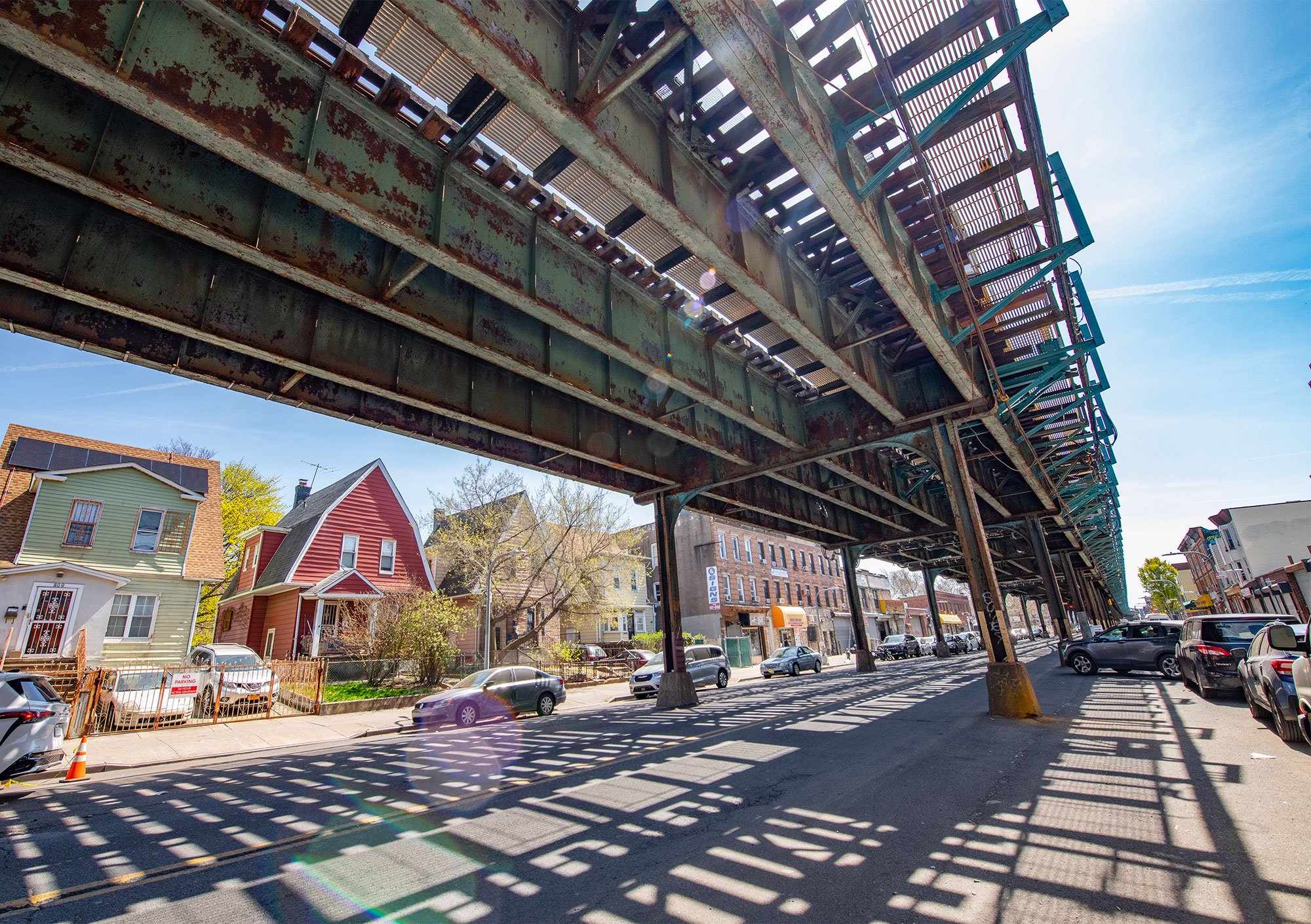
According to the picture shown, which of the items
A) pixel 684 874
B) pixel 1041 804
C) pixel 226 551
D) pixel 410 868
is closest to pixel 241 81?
pixel 410 868

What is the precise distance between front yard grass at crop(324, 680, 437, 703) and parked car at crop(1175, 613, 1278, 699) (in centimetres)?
2105

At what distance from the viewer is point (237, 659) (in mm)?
18375

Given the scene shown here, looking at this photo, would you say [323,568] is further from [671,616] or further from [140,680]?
[671,616]

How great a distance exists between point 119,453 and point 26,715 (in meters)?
19.7

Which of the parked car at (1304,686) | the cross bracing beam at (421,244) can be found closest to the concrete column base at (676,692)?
the cross bracing beam at (421,244)

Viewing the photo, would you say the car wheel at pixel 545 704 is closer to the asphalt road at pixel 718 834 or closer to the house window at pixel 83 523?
the asphalt road at pixel 718 834

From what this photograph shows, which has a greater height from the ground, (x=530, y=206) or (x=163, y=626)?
(x=530, y=206)

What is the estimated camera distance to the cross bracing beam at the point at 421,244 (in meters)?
4.97

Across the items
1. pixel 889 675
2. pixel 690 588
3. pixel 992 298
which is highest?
pixel 992 298

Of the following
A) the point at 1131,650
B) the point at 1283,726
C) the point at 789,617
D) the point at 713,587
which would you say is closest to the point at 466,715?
the point at 1283,726

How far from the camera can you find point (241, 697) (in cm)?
1644

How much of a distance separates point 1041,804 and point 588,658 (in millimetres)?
29075

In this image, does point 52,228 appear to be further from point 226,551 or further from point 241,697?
point 226,551

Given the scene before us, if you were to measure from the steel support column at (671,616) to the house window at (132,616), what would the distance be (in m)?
18.9
